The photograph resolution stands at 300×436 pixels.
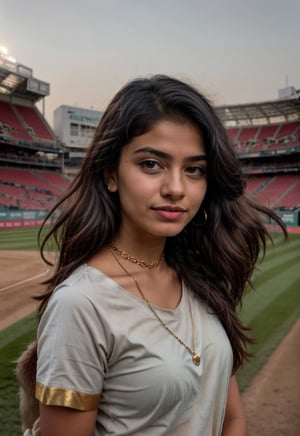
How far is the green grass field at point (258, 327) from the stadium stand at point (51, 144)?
29.9 meters

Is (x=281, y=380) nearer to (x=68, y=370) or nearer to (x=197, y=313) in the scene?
(x=197, y=313)

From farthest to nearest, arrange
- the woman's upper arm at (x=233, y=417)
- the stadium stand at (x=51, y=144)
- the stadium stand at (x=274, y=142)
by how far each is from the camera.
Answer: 1. the stadium stand at (x=274, y=142)
2. the stadium stand at (x=51, y=144)
3. the woman's upper arm at (x=233, y=417)

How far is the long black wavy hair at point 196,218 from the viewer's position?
4.78ft

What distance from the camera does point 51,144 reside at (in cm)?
4938

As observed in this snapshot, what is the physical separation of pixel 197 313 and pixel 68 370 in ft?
2.08

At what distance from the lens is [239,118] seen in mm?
50750

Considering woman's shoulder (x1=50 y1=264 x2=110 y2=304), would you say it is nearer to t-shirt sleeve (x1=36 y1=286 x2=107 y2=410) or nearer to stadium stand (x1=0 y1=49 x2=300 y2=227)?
t-shirt sleeve (x1=36 y1=286 x2=107 y2=410)

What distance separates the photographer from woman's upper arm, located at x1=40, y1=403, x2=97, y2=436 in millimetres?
1188

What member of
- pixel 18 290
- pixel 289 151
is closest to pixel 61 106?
pixel 289 151

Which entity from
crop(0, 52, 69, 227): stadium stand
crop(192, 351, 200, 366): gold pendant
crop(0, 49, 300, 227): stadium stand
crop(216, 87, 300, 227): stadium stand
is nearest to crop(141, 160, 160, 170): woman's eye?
crop(192, 351, 200, 366): gold pendant

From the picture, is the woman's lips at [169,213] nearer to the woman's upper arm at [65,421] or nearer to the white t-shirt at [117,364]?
the white t-shirt at [117,364]

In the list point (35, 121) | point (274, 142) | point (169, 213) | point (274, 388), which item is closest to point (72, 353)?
point (169, 213)

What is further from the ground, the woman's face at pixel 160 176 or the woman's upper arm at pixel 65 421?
the woman's face at pixel 160 176

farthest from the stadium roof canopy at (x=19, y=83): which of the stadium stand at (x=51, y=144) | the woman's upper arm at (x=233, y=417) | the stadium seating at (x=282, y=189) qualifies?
the woman's upper arm at (x=233, y=417)
